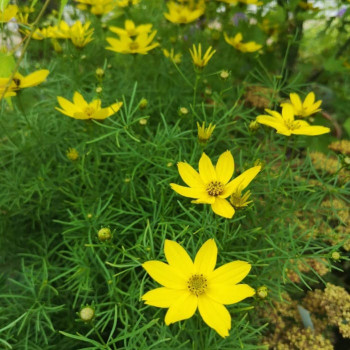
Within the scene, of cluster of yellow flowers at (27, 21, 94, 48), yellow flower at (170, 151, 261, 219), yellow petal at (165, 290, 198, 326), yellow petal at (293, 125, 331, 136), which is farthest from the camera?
cluster of yellow flowers at (27, 21, 94, 48)

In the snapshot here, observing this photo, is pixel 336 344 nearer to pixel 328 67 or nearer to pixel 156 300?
pixel 156 300

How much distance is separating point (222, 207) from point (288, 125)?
0.88 ft

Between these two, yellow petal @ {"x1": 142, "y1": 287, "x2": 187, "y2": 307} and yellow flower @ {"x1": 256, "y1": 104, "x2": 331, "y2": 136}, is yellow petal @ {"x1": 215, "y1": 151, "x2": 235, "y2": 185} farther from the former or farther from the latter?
yellow petal @ {"x1": 142, "y1": 287, "x2": 187, "y2": 307}

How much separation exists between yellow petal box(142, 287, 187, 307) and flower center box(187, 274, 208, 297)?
0.06 feet

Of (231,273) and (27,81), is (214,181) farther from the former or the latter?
(27,81)

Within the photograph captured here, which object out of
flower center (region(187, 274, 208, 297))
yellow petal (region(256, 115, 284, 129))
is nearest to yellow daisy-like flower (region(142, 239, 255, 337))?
flower center (region(187, 274, 208, 297))

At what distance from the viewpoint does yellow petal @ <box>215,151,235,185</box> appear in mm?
692

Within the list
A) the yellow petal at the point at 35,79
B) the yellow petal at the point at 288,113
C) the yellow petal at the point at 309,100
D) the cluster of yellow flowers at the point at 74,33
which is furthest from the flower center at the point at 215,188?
the cluster of yellow flowers at the point at 74,33

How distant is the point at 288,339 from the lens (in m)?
0.88

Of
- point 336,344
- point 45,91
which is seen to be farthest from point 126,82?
point 336,344

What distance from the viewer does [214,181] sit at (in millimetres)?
696

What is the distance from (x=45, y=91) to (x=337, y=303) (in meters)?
1.09

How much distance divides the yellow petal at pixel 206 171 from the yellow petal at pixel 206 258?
14 centimetres

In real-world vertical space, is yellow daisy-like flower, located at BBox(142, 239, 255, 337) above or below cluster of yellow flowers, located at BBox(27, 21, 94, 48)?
below
